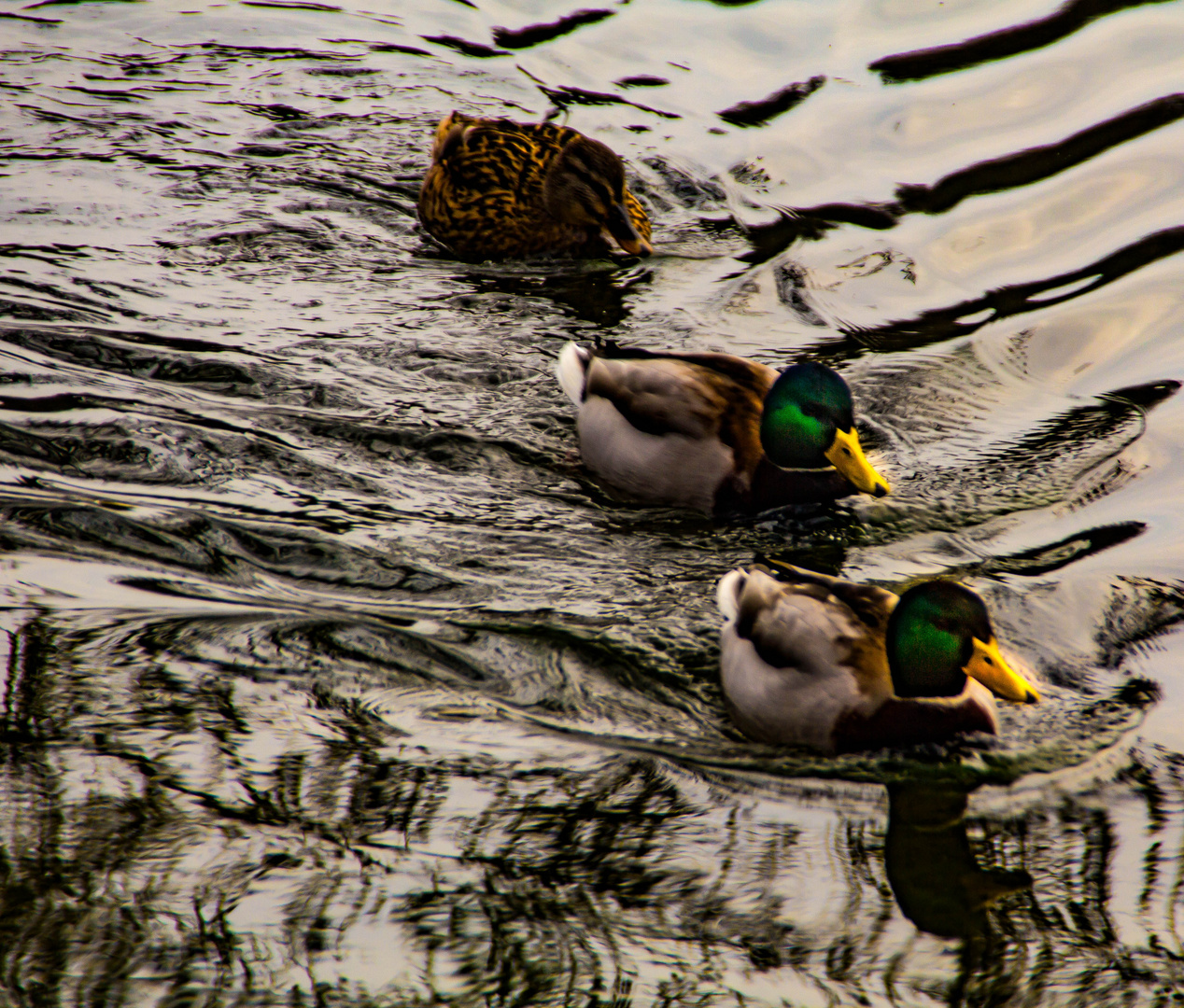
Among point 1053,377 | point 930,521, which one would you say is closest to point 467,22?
point 1053,377

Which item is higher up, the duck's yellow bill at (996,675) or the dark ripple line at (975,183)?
the dark ripple line at (975,183)

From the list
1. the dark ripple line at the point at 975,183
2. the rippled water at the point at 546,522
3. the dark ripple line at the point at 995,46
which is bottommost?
the rippled water at the point at 546,522

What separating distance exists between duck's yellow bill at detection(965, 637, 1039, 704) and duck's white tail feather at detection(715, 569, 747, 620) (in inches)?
31.4

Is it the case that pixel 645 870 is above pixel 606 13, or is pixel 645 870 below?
below

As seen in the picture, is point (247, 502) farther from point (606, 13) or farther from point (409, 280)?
point (606, 13)

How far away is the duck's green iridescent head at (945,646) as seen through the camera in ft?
12.9

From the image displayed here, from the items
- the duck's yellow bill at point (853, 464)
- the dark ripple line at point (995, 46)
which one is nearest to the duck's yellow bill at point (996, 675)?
the duck's yellow bill at point (853, 464)

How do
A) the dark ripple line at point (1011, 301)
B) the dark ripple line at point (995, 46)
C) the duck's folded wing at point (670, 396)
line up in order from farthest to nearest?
the dark ripple line at point (995, 46) → the dark ripple line at point (1011, 301) → the duck's folded wing at point (670, 396)

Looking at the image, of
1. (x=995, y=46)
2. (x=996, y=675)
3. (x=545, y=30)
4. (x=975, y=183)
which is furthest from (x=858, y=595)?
(x=545, y=30)

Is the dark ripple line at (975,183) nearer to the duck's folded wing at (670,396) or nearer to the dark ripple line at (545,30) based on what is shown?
the duck's folded wing at (670,396)

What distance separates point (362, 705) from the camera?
163 inches

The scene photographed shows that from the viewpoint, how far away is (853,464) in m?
5.18

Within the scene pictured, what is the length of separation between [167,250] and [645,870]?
16.3ft

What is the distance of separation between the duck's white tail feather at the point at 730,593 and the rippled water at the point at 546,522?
0.20 metres
